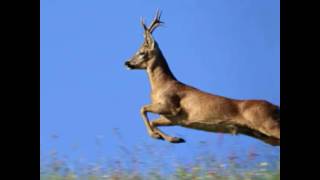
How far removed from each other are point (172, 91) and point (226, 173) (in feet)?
4.44

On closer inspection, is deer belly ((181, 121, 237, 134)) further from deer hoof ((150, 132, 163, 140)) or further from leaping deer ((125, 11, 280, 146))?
deer hoof ((150, 132, 163, 140))

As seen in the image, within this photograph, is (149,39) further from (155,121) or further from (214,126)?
(214,126)

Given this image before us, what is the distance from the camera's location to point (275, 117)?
10.6 meters

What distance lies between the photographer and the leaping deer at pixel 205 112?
34.9ft

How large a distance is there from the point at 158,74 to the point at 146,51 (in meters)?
0.28

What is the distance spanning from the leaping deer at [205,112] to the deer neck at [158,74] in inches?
1.3

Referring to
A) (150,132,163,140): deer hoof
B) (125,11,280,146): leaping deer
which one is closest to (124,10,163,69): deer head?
(125,11,280,146): leaping deer

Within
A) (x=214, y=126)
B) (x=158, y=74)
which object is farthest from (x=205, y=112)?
(x=158, y=74)

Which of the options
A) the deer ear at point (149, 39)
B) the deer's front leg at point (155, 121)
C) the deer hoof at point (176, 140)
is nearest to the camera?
the deer hoof at point (176, 140)

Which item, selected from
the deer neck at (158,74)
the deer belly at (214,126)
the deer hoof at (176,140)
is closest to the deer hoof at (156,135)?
the deer hoof at (176,140)

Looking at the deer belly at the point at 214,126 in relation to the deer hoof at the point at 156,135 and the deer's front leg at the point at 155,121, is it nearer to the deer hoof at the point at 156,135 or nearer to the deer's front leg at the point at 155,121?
the deer's front leg at the point at 155,121
